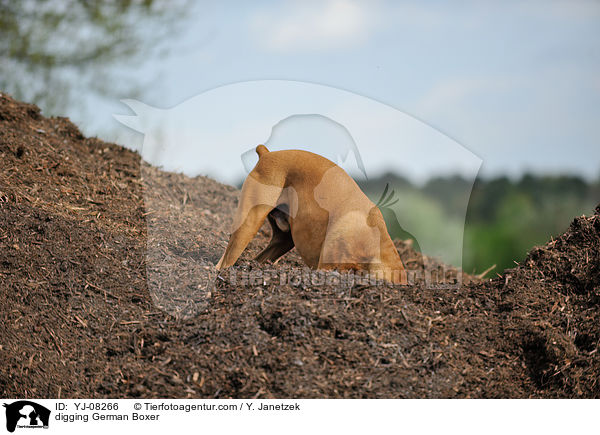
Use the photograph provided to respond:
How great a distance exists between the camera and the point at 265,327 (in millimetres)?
3178

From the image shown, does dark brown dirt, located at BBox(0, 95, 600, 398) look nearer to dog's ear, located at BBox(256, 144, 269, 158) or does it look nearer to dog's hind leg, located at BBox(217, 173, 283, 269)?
dog's hind leg, located at BBox(217, 173, 283, 269)

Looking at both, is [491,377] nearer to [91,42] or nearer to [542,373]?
[542,373]

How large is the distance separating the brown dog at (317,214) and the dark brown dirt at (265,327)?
0.21 meters

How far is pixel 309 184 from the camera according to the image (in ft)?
12.8

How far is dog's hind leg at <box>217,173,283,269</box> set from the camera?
3938 mm

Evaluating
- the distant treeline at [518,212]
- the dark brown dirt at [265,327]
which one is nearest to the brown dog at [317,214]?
the dark brown dirt at [265,327]

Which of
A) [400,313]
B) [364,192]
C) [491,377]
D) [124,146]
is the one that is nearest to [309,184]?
[364,192]

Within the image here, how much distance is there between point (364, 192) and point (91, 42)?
9.27 meters

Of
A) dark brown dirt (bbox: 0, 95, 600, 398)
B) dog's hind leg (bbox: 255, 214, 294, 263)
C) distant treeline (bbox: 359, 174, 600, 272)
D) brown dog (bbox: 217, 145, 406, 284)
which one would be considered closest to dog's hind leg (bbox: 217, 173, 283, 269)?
brown dog (bbox: 217, 145, 406, 284)

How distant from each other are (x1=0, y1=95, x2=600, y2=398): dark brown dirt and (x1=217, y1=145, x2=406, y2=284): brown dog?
0.70 feet
